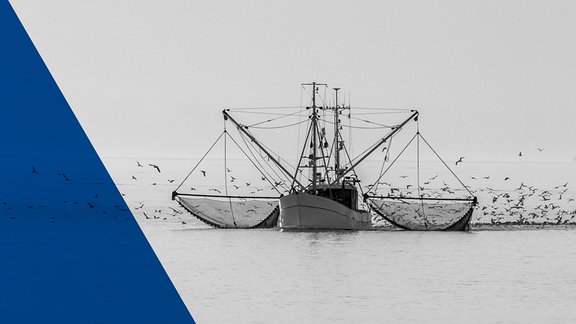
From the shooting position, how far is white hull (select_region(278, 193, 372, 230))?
81.6 metres

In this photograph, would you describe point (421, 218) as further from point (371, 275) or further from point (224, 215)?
point (371, 275)

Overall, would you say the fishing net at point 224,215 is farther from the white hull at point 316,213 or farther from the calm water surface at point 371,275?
the white hull at point 316,213

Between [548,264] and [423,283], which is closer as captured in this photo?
[423,283]

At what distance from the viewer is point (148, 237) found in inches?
3371

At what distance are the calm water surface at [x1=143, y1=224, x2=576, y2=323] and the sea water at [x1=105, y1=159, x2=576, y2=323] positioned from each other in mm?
47

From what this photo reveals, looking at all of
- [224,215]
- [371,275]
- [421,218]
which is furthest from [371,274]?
[421,218]

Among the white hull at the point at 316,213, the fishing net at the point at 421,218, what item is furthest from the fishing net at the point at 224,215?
the fishing net at the point at 421,218

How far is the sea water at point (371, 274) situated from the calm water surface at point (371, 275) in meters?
0.05

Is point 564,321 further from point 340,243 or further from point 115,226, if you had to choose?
point 115,226

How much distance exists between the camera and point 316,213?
82.1 metres

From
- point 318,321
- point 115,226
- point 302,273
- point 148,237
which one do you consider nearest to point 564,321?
point 318,321

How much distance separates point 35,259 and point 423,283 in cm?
1769

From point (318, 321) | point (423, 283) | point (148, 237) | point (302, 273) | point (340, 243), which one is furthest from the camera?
point (148, 237)

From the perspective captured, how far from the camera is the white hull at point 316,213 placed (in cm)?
8156
